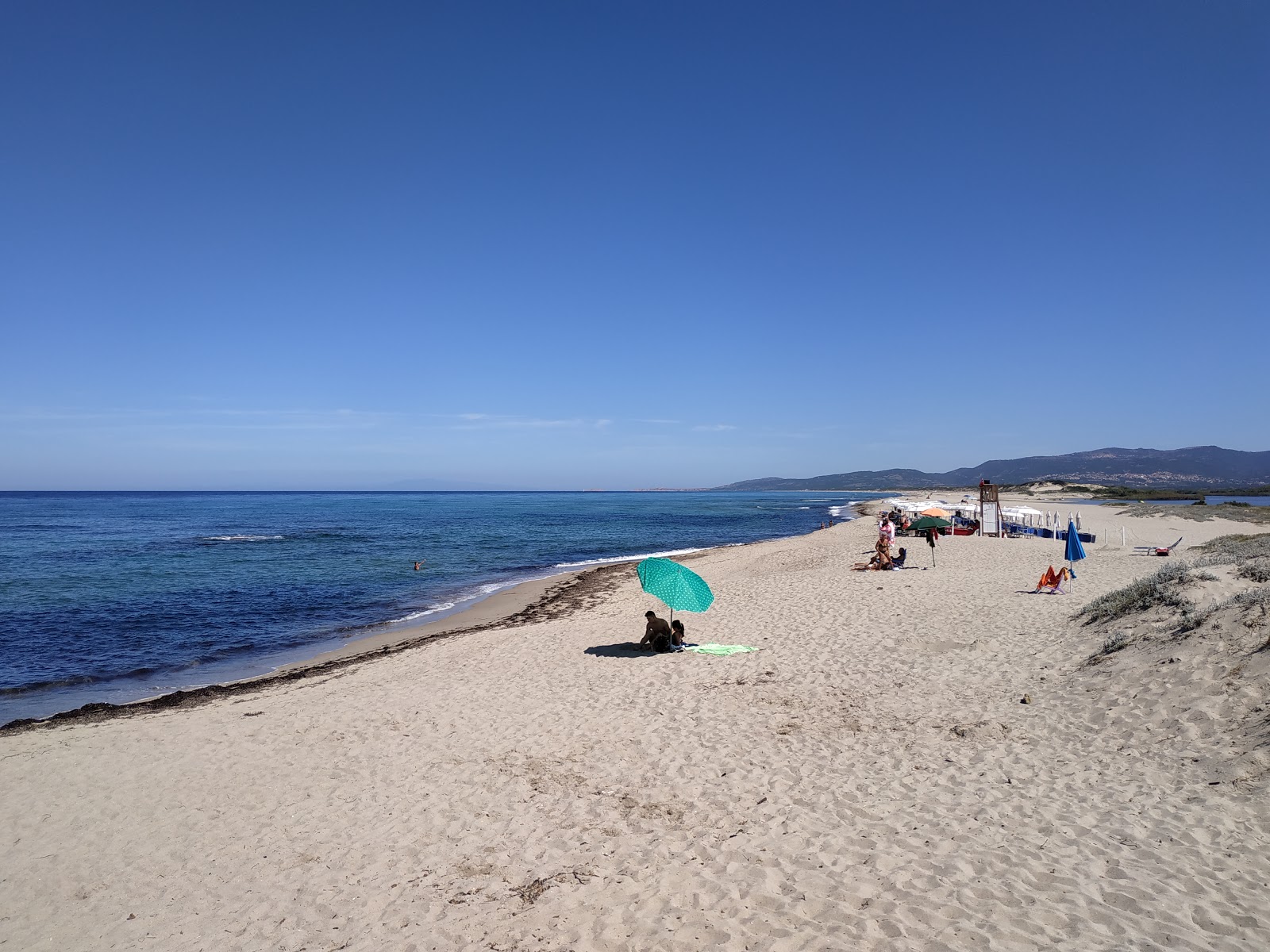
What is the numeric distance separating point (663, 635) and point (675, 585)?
0.99 m

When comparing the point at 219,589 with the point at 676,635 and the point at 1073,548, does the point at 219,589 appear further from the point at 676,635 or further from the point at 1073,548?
the point at 1073,548

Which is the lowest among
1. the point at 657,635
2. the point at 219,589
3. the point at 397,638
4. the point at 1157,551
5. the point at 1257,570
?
the point at 397,638

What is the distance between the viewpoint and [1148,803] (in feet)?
18.9

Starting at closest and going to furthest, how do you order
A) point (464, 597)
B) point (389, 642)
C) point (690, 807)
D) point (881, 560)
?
point (690, 807) < point (389, 642) < point (881, 560) < point (464, 597)

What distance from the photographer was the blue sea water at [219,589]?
1479cm

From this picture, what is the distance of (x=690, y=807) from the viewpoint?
21.1ft

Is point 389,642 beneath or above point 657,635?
beneath

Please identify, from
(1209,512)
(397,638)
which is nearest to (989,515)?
(1209,512)

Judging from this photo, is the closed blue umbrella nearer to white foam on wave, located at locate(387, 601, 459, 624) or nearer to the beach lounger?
the beach lounger

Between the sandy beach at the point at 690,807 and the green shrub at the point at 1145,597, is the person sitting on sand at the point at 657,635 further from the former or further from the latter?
the green shrub at the point at 1145,597

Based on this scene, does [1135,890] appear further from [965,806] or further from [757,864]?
[757,864]

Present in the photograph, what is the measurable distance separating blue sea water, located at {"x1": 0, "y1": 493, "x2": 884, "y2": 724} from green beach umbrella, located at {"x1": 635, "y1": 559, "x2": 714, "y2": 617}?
9.08m

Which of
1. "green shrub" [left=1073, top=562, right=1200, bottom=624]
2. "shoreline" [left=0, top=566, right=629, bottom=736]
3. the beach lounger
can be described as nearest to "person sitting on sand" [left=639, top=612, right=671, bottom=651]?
"shoreline" [left=0, top=566, right=629, bottom=736]

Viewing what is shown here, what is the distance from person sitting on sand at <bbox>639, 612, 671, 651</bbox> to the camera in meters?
12.7
